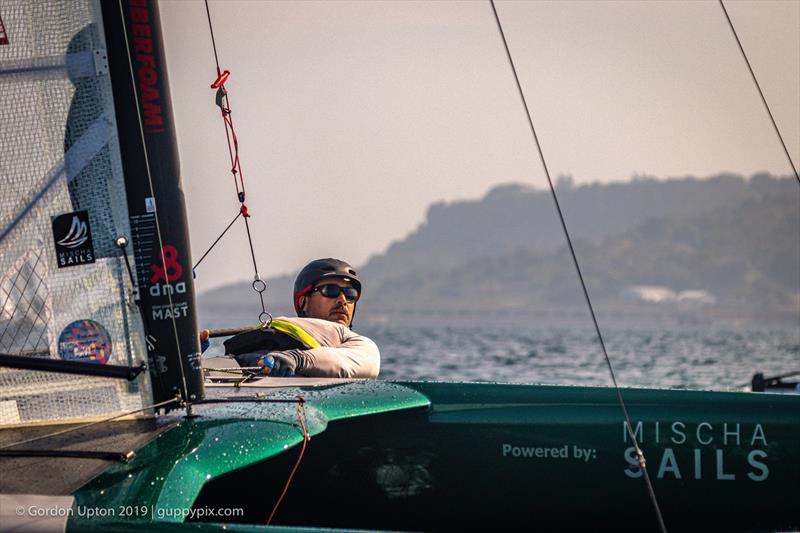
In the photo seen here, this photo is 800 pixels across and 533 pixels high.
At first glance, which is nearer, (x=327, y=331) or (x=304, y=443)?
(x=304, y=443)

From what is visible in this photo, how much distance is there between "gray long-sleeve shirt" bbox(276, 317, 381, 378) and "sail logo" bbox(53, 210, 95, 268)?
123 cm

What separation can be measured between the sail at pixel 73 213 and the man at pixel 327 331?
978 millimetres

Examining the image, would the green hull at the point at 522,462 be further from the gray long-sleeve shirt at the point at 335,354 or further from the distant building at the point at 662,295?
the distant building at the point at 662,295

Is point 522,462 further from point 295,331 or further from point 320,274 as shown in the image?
point 320,274

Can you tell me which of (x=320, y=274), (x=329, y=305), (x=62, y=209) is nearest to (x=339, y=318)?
(x=329, y=305)

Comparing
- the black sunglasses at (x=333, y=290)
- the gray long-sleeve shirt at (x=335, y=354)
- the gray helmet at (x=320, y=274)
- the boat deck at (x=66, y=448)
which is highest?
the gray helmet at (x=320, y=274)

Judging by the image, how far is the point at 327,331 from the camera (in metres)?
5.37

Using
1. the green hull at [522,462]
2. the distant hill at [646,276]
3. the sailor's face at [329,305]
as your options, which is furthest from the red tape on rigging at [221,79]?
the distant hill at [646,276]

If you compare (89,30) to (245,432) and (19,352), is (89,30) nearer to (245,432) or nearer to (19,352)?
(19,352)

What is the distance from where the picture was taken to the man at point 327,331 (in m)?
4.91

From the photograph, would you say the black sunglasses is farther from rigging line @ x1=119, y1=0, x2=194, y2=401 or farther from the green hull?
rigging line @ x1=119, y1=0, x2=194, y2=401

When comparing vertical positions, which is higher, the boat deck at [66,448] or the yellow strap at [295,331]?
the yellow strap at [295,331]

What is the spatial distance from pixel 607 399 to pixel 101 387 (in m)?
1.88

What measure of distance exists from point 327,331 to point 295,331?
0.65 ft
